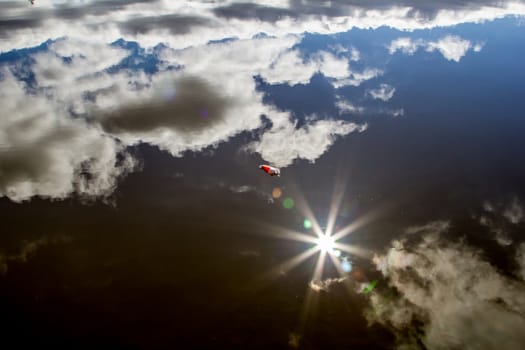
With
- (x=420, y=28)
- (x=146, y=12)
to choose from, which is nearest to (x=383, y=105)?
(x=420, y=28)

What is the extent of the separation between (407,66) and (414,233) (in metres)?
29.1

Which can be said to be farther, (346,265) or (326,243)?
(326,243)

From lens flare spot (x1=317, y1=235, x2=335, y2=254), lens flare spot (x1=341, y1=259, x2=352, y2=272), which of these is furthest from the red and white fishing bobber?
lens flare spot (x1=341, y1=259, x2=352, y2=272)

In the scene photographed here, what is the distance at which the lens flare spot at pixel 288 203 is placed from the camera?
1997 cm

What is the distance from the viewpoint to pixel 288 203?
66.1ft

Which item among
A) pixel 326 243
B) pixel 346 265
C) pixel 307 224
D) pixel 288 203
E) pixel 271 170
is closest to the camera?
pixel 346 265

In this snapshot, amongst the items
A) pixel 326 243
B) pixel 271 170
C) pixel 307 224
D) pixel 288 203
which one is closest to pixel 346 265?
pixel 326 243

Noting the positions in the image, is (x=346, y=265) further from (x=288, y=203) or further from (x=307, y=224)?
(x=288, y=203)

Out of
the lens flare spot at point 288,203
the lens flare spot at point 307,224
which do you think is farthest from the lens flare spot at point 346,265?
the lens flare spot at point 288,203

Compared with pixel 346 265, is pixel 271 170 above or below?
above

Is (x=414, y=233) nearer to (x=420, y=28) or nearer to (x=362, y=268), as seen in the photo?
(x=362, y=268)

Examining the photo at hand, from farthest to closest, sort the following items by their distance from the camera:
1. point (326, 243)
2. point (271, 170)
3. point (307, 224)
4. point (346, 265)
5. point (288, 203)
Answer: point (271, 170)
point (288, 203)
point (307, 224)
point (326, 243)
point (346, 265)

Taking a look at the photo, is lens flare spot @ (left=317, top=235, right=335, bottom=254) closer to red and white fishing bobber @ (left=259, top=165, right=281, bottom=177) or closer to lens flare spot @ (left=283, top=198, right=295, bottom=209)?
lens flare spot @ (left=283, top=198, right=295, bottom=209)

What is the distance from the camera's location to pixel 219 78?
37.5 m
